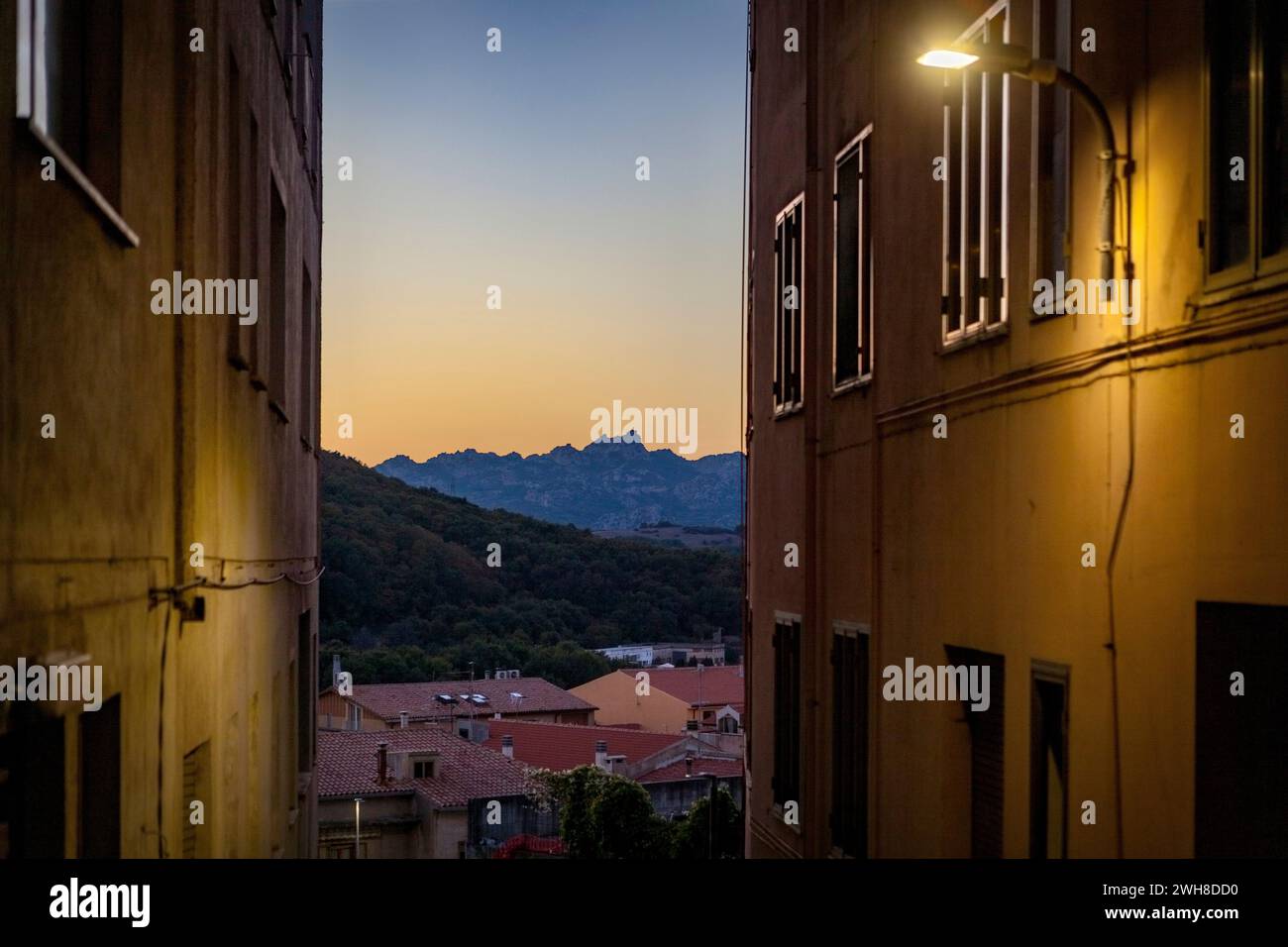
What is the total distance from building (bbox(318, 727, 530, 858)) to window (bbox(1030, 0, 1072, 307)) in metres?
40.8

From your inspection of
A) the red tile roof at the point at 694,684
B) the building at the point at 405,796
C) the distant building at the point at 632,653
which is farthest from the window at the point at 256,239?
the red tile roof at the point at 694,684

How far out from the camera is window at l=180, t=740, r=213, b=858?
9075 millimetres

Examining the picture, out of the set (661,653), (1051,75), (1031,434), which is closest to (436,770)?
(661,653)

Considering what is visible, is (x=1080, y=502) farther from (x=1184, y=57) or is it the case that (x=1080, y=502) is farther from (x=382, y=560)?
(x=382, y=560)

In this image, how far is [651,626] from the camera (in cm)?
6244

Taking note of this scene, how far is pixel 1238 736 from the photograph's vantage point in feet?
22.2

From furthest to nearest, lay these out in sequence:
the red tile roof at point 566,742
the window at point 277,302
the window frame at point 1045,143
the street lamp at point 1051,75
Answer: the red tile roof at point 566,742 → the window at point 277,302 → the window frame at point 1045,143 → the street lamp at point 1051,75

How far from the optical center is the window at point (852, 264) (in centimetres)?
1259

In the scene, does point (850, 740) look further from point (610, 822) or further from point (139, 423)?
point (610, 822)

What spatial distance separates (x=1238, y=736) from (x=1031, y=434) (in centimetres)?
247

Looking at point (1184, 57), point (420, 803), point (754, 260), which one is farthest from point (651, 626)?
point (1184, 57)

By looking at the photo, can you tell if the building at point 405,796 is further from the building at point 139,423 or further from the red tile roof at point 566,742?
the building at point 139,423

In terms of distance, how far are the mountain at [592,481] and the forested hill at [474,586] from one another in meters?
29.0

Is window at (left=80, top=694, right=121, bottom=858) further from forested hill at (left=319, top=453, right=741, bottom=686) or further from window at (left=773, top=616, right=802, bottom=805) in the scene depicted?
forested hill at (left=319, top=453, right=741, bottom=686)
